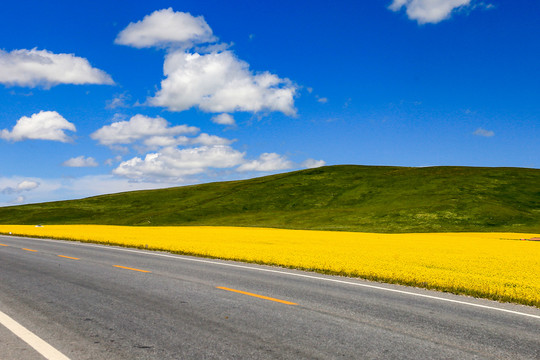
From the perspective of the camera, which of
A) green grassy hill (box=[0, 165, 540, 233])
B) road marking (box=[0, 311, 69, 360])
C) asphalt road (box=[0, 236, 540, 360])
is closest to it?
road marking (box=[0, 311, 69, 360])

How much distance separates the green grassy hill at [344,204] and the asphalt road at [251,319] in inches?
2118

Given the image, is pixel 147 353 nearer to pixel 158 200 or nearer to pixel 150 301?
pixel 150 301

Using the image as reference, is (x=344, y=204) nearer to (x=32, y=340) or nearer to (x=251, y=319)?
(x=251, y=319)

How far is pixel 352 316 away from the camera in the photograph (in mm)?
8250

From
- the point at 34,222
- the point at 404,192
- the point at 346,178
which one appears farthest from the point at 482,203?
the point at 34,222

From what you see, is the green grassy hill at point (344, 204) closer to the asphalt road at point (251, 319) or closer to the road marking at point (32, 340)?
the asphalt road at point (251, 319)

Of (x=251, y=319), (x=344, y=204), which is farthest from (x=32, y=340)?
(x=344, y=204)

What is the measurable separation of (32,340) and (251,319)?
11.6 feet

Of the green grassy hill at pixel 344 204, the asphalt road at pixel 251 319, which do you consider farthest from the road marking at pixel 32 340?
the green grassy hill at pixel 344 204

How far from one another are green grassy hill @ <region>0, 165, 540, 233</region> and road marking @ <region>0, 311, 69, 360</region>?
58.3 m

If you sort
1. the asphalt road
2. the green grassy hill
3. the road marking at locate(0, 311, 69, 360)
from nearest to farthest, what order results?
the road marking at locate(0, 311, 69, 360) < the asphalt road < the green grassy hill

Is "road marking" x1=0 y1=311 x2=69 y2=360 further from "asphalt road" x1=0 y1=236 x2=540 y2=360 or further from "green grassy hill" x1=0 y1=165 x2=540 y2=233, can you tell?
"green grassy hill" x1=0 y1=165 x2=540 y2=233

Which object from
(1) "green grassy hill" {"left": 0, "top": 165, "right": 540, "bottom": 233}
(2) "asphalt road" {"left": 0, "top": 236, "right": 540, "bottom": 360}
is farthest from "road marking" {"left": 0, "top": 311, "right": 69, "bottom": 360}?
(1) "green grassy hill" {"left": 0, "top": 165, "right": 540, "bottom": 233}

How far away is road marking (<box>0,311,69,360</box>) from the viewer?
5.93 meters
